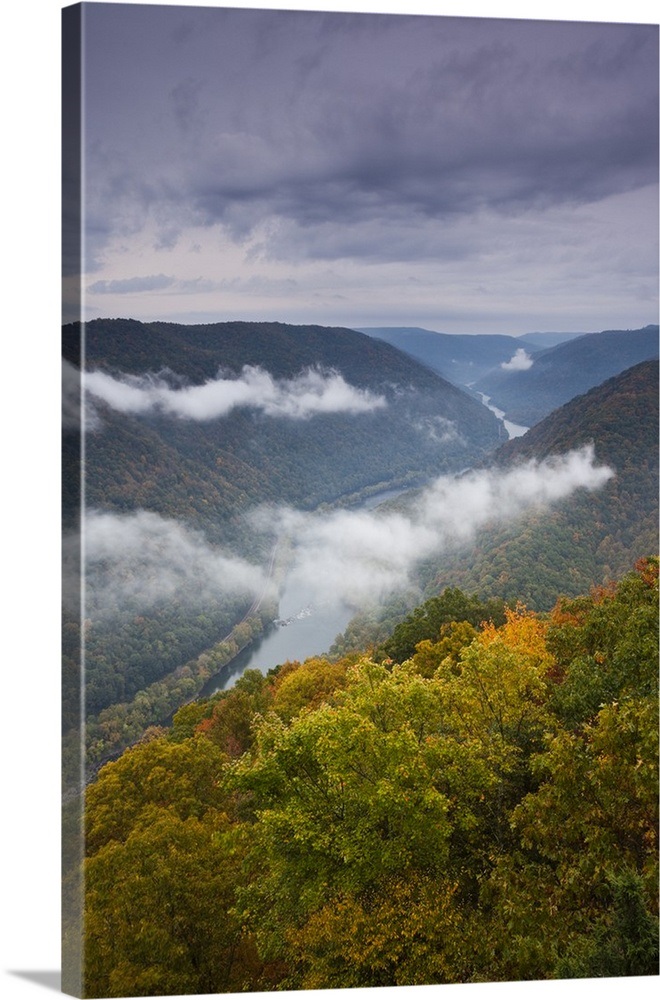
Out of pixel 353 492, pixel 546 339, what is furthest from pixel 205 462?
pixel 546 339

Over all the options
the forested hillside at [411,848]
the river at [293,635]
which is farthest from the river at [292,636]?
the forested hillside at [411,848]

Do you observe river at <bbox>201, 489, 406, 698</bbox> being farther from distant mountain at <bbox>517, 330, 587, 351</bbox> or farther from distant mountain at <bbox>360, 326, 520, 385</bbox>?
distant mountain at <bbox>517, 330, 587, 351</bbox>

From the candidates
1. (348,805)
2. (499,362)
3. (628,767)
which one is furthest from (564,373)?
(348,805)

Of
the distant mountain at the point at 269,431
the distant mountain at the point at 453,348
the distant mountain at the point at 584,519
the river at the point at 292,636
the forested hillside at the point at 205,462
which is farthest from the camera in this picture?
the distant mountain at the point at 453,348

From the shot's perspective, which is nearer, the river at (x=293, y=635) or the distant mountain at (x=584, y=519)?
the distant mountain at (x=584, y=519)

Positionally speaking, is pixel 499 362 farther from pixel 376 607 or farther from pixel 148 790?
pixel 148 790

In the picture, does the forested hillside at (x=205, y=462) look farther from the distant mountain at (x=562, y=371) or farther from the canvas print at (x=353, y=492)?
the distant mountain at (x=562, y=371)
